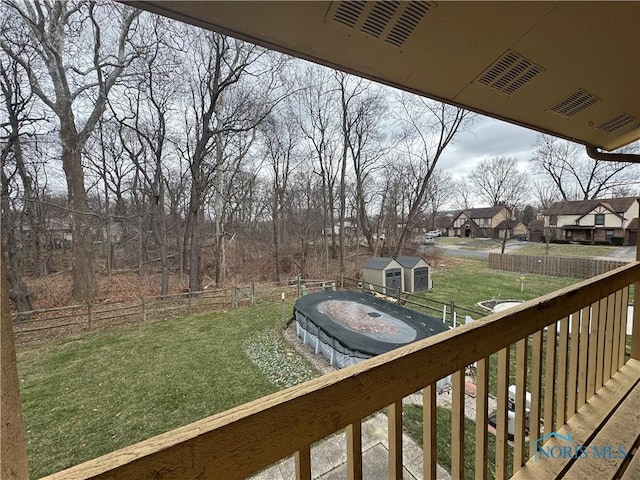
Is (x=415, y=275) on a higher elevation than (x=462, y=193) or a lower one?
lower

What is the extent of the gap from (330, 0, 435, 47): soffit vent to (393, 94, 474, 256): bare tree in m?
10.2

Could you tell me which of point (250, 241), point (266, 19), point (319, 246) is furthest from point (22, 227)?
point (319, 246)

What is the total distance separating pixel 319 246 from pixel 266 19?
1312 centimetres

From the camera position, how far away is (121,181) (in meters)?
10.8

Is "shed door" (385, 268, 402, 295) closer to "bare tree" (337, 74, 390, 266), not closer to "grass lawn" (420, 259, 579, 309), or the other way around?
"grass lawn" (420, 259, 579, 309)

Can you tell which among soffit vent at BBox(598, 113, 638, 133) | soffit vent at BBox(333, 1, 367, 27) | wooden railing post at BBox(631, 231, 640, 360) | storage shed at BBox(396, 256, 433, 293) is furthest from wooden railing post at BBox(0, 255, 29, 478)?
storage shed at BBox(396, 256, 433, 293)

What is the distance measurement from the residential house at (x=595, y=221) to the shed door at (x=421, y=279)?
1370cm

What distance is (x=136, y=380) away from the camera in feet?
14.5

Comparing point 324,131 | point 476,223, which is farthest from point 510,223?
point 324,131

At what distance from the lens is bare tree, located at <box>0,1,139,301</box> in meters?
5.57

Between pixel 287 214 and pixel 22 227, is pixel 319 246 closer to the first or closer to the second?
pixel 287 214

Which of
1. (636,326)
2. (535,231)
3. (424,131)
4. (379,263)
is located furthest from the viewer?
(535,231)

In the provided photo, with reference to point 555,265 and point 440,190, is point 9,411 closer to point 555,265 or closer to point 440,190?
point 555,265

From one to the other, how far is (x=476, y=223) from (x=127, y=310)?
29235 millimetres
